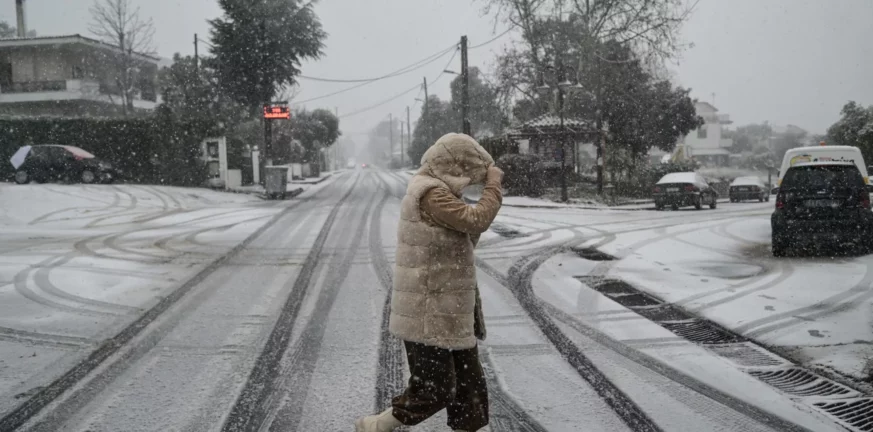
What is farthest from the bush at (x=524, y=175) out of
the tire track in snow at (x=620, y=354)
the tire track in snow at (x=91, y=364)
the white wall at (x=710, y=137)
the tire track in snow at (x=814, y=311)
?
the white wall at (x=710, y=137)

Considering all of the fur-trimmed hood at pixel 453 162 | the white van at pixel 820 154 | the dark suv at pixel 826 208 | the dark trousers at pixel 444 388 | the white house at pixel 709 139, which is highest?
the white house at pixel 709 139

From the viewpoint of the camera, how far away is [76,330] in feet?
17.3

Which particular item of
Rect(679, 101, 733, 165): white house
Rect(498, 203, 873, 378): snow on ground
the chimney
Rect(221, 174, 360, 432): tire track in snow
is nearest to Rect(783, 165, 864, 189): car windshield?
Rect(498, 203, 873, 378): snow on ground

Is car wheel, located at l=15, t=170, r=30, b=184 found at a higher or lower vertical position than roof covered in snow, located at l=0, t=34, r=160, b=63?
lower

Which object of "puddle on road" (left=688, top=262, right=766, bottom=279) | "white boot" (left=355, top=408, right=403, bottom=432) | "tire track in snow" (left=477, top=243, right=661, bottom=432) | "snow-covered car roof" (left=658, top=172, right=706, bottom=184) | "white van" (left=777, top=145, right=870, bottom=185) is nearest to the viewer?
"white boot" (left=355, top=408, right=403, bottom=432)

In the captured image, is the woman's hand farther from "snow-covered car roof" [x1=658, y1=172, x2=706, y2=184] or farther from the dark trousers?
"snow-covered car roof" [x1=658, y1=172, x2=706, y2=184]

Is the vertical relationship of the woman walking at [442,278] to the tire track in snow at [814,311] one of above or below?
above

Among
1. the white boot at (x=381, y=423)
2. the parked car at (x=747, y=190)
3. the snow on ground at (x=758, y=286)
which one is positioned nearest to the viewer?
the white boot at (x=381, y=423)

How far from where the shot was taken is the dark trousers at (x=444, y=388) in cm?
280

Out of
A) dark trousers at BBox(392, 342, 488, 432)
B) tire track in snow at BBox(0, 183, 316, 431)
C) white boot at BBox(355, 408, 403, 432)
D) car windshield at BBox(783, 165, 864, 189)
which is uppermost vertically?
car windshield at BBox(783, 165, 864, 189)

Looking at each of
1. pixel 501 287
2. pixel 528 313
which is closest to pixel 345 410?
pixel 528 313

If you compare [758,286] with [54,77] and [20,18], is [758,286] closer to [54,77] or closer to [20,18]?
[54,77]

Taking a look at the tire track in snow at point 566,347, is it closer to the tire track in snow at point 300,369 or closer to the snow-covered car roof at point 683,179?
the tire track in snow at point 300,369

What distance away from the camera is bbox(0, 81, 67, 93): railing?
1377 inches
